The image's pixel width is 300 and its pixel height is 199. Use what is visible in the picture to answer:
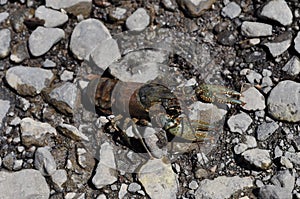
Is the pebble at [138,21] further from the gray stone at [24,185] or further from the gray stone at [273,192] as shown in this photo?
the gray stone at [273,192]

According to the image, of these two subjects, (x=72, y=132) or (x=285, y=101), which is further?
(x=72, y=132)

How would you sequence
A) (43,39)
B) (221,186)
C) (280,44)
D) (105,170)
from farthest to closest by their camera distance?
(43,39) → (280,44) → (105,170) → (221,186)

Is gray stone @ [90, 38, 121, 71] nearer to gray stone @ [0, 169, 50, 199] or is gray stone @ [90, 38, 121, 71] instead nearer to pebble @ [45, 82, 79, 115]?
pebble @ [45, 82, 79, 115]

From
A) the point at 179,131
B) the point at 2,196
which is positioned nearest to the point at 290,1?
the point at 179,131

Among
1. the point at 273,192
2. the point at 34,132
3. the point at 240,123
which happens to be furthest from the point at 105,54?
the point at 273,192

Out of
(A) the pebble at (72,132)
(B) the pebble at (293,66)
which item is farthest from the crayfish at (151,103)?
(B) the pebble at (293,66)

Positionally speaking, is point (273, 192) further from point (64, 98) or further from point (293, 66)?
point (64, 98)
